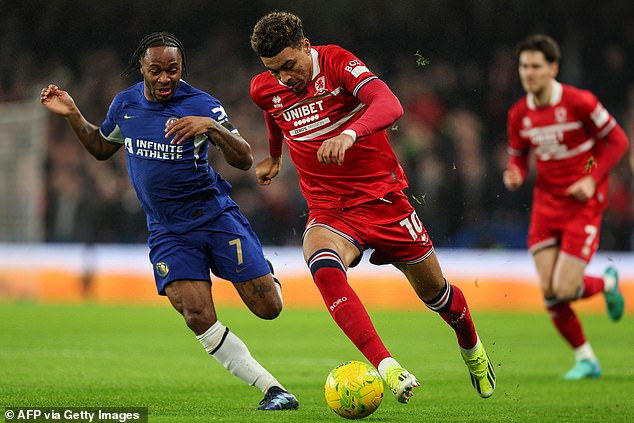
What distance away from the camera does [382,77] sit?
54.3 feet

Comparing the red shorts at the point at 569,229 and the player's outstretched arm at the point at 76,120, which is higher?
the player's outstretched arm at the point at 76,120

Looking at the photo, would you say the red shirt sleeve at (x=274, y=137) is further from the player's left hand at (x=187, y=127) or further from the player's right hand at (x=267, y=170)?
the player's left hand at (x=187, y=127)

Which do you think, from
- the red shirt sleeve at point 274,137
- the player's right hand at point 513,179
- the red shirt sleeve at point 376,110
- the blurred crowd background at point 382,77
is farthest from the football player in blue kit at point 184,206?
the blurred crowd background at point 382,77

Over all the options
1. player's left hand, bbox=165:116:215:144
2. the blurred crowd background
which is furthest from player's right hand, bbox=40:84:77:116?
the blurred crowd background

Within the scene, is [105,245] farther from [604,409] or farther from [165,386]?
[604,409]

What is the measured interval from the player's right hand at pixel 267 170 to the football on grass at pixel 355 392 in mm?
1583

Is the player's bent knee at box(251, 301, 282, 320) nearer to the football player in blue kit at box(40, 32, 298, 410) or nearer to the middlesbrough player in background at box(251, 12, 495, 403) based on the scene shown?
the football player in blue kit at box(40, 32, 298, 410)

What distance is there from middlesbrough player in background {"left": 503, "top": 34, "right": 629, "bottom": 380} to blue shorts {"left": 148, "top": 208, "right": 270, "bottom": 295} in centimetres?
293

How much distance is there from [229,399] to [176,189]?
138cm

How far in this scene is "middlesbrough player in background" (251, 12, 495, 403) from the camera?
5.86 metres

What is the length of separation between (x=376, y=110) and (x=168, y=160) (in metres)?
1.31

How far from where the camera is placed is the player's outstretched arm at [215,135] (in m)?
5.78

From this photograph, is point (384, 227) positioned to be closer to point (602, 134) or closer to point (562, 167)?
point (602, 134)

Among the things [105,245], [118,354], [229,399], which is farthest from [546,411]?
[105,245]
